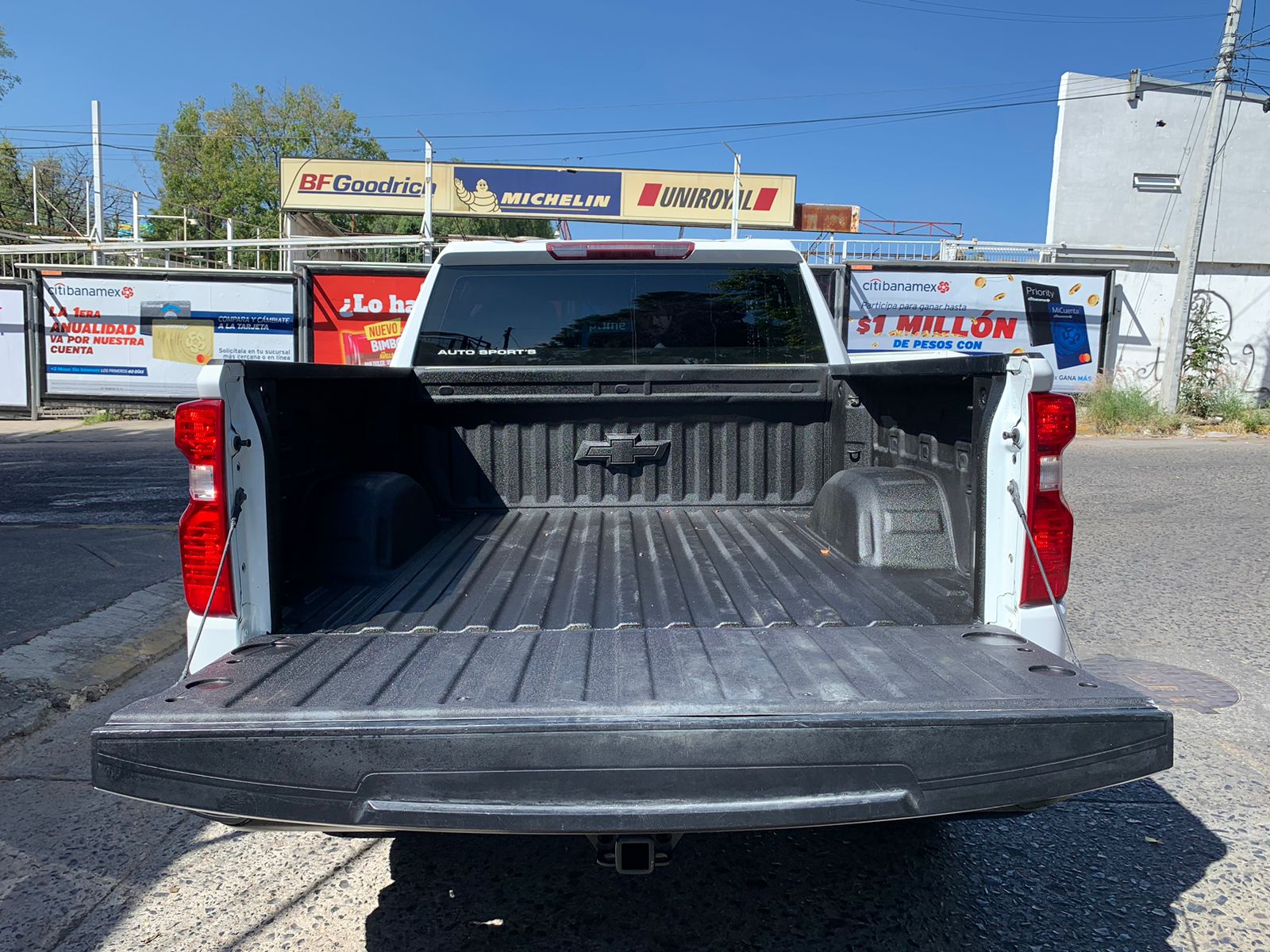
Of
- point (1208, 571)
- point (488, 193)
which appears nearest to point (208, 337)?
point (488, 193)

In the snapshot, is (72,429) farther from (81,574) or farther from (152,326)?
(81,574)

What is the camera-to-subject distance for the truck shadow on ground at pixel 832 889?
2.79 meters

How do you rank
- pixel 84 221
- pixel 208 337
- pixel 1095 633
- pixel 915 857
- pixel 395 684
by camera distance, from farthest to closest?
pixel 84 221
pixel 208 337
pixel 1095 633
pixel 915 857
pixel 395 684

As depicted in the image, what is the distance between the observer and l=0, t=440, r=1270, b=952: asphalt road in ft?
9.16

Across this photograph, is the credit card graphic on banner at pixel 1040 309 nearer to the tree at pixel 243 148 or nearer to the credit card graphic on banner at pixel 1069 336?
the credit card graphic on banner at pixel 1069 336

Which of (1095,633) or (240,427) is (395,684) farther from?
(1095,633)

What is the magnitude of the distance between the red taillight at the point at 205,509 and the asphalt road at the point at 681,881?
3.51ft

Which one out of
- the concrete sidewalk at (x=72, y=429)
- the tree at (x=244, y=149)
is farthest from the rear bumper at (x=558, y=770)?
the tree at (x=244, y=149)

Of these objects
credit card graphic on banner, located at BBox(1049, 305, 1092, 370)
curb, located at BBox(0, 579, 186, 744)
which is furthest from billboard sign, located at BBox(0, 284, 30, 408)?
credit card graphic on banner, located at BBox(1049, 305, 1092, 370)

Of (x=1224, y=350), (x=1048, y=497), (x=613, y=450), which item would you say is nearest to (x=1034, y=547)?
(x=1048, y=497)

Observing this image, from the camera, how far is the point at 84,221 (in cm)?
3231

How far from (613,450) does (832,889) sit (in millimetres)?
1991

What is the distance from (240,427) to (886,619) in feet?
6.37

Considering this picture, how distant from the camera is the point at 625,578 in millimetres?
3303
